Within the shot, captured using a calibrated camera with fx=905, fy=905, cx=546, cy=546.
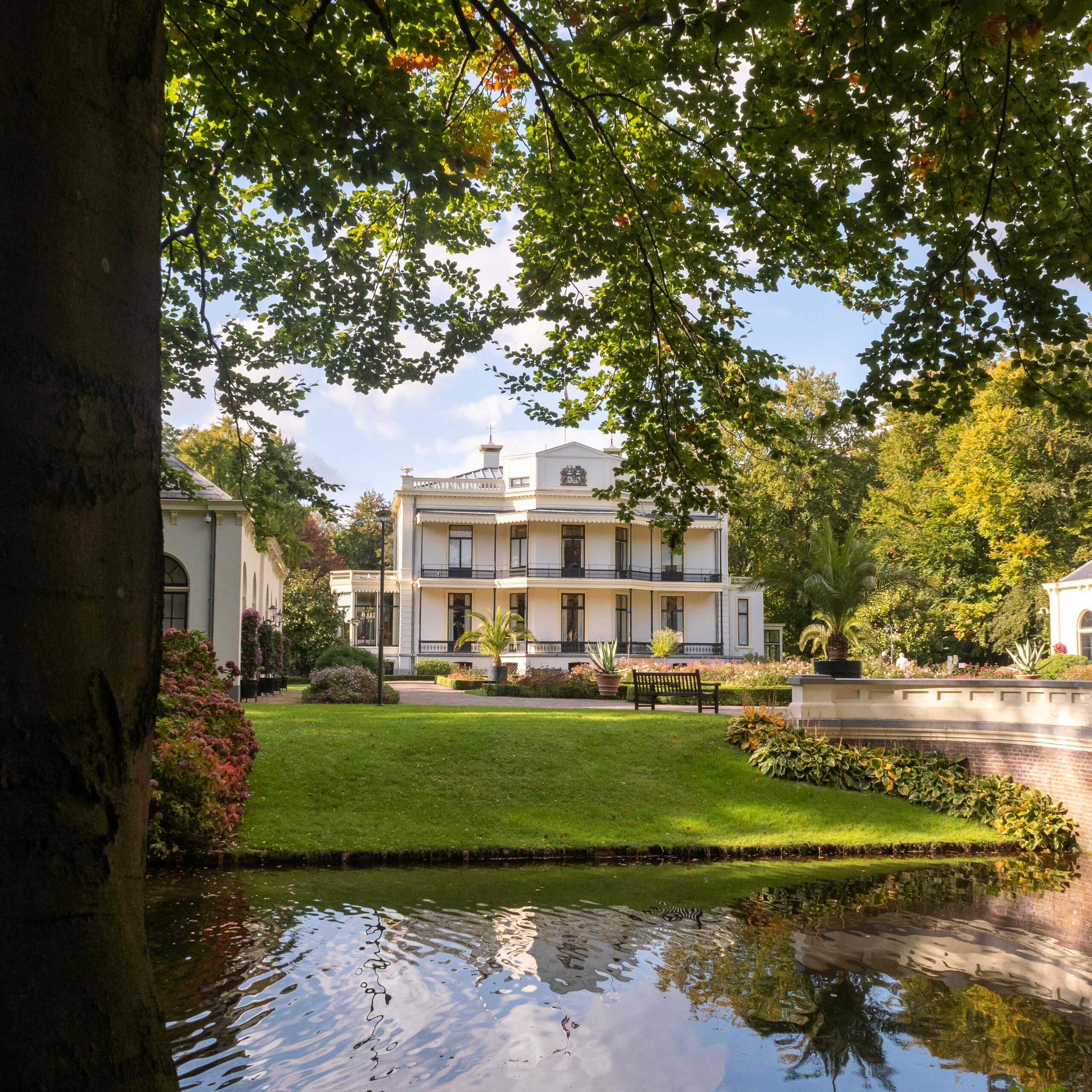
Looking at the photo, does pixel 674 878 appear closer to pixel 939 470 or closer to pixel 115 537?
pixel 115 537

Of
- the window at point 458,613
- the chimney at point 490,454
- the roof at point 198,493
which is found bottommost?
the window at point 458,613

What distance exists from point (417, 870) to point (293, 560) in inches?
1278

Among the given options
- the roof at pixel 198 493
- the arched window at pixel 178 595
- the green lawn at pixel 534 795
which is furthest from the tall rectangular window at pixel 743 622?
the arched window at pixel 178 595

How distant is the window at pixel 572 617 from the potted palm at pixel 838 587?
23389mm

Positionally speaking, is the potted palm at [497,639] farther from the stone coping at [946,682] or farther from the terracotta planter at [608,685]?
the stone coping at [946,682]

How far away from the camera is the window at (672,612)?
4034cm

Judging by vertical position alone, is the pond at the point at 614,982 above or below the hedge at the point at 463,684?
below

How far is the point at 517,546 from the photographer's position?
4012 cm

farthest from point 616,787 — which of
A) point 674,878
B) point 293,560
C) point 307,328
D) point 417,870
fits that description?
point 293,560

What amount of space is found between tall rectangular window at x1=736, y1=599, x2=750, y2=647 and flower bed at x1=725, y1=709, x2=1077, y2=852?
93.8 ft

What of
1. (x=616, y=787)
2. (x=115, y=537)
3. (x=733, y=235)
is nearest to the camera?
(x=115, y=537)

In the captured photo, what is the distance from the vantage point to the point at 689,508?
7.29 metres

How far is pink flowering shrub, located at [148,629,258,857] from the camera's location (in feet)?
30.8

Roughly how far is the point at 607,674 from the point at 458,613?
54.1 ft
